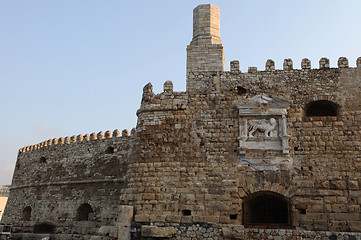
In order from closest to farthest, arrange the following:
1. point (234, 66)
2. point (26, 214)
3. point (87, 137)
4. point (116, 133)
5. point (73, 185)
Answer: point (234, 66)
point (116, 133)
point (73, 185)
point (87, 137)
point (26, 214)

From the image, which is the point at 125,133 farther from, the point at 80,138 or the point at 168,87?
the point at 168,87

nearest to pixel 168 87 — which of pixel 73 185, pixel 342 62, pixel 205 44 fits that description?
pixel 205 44

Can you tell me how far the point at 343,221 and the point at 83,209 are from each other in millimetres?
12304

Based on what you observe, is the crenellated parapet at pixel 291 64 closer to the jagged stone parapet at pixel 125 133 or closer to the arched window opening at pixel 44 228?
the jagged stone parapet at pixel 125 133

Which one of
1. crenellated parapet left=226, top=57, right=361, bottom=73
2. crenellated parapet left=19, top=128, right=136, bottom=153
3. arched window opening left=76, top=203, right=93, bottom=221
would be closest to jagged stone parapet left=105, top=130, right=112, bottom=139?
crenellated parapet left=19, top=128, right=136, bottom=153

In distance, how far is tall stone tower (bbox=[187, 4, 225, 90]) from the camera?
35.9 feet

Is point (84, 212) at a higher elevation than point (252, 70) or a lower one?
lower

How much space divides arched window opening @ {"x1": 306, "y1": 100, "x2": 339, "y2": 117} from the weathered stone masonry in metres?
0.03

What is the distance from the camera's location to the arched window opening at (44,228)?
17800 mm

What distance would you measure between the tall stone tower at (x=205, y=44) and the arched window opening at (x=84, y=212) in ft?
31.3

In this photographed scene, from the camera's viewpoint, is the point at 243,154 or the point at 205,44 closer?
the point at 243,154

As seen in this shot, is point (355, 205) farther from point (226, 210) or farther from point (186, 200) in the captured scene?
point (186, 200)

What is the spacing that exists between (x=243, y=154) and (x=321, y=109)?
2.96 meters

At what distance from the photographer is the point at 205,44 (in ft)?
36.7
